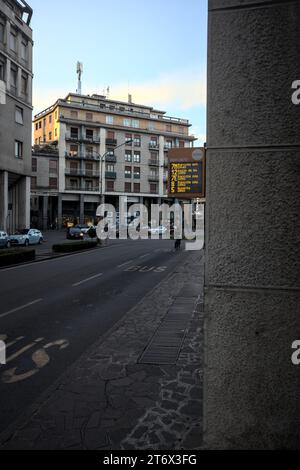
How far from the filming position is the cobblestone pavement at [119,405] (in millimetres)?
3475

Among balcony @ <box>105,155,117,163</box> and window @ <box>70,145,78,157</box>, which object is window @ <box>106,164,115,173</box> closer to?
balcony @ <box>105,155,117,163</box>

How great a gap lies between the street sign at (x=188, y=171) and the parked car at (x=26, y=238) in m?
27.5

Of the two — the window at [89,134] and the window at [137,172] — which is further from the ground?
the window at [89,134]

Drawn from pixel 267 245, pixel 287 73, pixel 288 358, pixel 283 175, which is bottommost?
pixel 288 358

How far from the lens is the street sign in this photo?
3.56 metres

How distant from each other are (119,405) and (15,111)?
117 feet

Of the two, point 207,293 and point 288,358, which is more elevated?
point 207,293

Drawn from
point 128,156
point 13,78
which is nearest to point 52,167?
point 128,156

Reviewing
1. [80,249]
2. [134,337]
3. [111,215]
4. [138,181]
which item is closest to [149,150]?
[138,181]

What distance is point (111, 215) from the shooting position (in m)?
61.8

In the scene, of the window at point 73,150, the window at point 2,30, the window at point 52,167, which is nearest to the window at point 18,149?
the window at point 2,30

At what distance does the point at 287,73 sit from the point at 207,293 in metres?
1.70

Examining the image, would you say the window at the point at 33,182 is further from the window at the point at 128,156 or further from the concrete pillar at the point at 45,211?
the window at the point at 128,156

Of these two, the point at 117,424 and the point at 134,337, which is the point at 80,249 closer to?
Result: the point at 134,337
